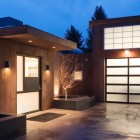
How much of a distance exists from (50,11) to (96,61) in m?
105

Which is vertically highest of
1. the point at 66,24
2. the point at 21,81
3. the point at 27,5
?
the point at 27,5

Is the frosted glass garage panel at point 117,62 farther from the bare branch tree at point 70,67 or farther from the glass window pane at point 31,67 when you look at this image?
the glass window pane at point 31,67

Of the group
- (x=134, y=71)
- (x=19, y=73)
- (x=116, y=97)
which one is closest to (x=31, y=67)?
(x=19, y=73)

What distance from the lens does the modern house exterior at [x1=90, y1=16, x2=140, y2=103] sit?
40.1ft

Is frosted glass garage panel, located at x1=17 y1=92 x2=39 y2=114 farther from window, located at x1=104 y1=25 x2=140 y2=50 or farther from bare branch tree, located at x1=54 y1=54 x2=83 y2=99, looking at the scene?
window, located at x1=104 y1=25 x2=140 y2=50

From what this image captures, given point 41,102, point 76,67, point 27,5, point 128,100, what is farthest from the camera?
point 27,5

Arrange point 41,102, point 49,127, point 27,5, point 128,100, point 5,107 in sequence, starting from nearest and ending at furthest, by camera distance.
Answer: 1. point 49,127
2. point 5,107
3. point 41,102
4. point 128,100
5. point 27,5

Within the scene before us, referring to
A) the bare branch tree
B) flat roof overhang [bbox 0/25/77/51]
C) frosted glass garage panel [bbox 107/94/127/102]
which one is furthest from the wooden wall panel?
frosted glass garage panel [bbox 107/94/127/102]

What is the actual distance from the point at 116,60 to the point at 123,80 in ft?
3.75

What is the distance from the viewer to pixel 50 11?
113938mm

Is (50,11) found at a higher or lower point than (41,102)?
higher

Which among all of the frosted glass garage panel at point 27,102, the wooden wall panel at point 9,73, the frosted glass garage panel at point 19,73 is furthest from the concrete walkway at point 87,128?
the frosted glass garage panel at point 19,73

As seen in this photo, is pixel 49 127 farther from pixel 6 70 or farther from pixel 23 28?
pixel 23 28

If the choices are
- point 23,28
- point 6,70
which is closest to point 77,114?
point 6,70
